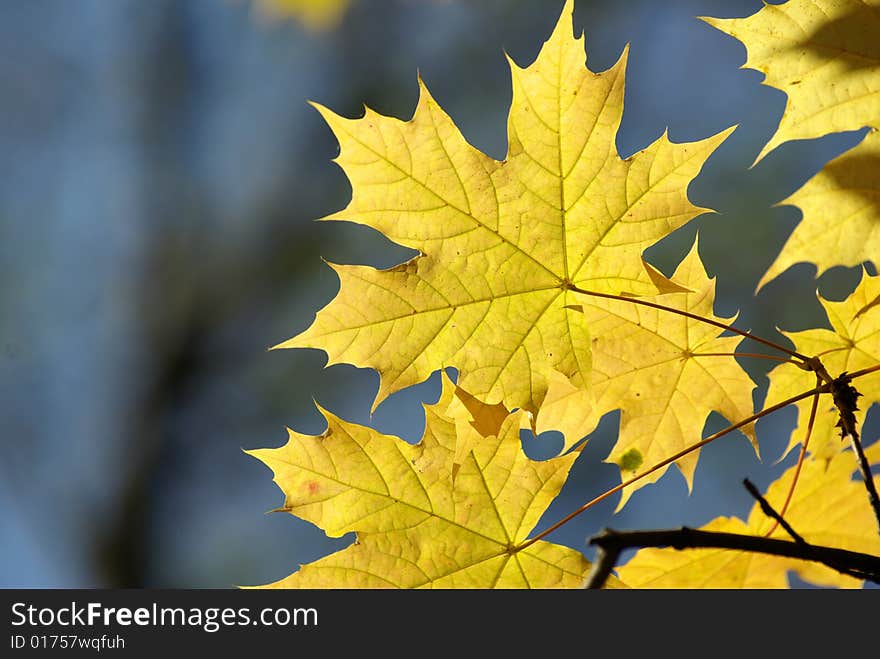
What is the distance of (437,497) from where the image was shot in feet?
4.24

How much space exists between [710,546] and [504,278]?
0.56 metres

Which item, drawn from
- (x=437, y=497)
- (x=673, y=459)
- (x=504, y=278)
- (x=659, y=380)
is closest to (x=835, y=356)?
(x=659, y=380)

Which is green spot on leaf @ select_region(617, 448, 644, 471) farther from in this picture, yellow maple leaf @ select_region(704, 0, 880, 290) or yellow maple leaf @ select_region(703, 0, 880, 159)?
yellow maple leaf @ select_region(703, 0, 880, 159)

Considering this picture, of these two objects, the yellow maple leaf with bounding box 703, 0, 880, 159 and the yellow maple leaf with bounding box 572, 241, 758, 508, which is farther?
the yellow maple leaf with bounding box 572, 241, 758, 508

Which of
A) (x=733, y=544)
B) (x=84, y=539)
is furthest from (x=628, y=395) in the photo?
(x=84, y=539)

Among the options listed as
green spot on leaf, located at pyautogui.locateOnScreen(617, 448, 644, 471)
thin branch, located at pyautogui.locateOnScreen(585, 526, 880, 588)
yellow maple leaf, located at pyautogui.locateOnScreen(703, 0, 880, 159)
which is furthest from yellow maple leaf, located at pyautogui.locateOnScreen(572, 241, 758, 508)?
thin branch, located at pyautogui.locateOnScreen(585, 526, 880, 588)

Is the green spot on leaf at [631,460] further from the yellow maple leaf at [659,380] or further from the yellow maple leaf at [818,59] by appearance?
the yellow maple leaf at [818,59]

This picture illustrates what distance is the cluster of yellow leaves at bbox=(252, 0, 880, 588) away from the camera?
3.86 feet

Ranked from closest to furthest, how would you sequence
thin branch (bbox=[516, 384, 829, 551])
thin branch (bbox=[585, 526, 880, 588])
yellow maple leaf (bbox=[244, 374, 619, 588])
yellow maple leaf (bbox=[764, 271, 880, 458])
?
thin branch (bbox=[585, 526, 880, 588]) → thin branch (bbox=[516, 384, 829, 551]) → yellow maple leaf (bbox=[244, 374, 619, 588]) → yellow maple leaf (bbox=[764, 271, 880, 458])

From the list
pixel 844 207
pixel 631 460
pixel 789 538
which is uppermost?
pixel 844 207

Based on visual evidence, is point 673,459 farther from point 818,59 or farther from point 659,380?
point 818,59

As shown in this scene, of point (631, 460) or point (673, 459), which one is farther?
point (631, 460)

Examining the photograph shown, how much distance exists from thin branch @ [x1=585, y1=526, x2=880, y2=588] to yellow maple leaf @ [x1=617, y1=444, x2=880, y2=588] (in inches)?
24.3

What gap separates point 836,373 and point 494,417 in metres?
0.66
